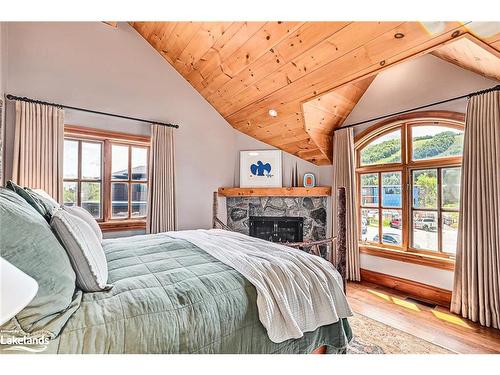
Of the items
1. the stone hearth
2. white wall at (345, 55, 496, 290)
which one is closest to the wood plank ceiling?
white wall at (345, 55, 496, 290)

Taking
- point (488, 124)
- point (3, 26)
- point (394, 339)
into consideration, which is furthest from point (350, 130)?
point (3, 26)

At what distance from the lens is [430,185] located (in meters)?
2.99

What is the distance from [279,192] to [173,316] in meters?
3.07

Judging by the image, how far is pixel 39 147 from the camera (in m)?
2.71

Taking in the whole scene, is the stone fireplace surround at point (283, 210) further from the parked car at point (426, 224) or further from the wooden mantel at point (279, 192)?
the parked car at point (426, 224)

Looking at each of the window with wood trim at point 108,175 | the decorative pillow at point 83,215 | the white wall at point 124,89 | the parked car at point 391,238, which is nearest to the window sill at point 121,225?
the window with wood trim at point 108,175

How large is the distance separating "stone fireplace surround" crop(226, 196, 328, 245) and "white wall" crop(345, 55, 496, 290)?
76 cm

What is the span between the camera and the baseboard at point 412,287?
2783 mm

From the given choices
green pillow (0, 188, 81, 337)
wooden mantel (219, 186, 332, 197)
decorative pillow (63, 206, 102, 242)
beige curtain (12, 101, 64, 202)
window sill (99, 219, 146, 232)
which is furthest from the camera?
wooden mantel (219, 186, 332, 197)

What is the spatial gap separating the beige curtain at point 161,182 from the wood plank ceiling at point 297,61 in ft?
3.33

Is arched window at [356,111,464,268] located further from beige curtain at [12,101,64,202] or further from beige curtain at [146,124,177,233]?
beige curtain at [12,101,64,202]

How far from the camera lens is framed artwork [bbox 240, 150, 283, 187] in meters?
4.12
